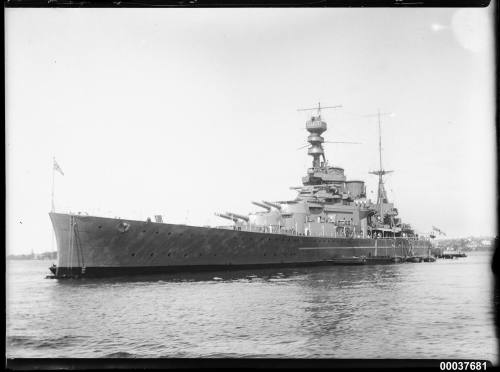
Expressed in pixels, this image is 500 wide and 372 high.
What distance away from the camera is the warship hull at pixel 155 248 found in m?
27.6

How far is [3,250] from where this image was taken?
651 cm

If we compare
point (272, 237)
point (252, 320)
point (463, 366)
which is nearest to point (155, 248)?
point (272, 237)

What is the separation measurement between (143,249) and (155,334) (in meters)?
14.9

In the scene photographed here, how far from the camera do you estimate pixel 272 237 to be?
35.4 metres

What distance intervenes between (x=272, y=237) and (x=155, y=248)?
9.33 metres

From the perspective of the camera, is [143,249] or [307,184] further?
[307,184]

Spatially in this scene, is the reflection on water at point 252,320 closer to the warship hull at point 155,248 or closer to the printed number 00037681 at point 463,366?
the warship hull at point 155,248

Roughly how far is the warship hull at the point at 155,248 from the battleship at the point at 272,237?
53 mm

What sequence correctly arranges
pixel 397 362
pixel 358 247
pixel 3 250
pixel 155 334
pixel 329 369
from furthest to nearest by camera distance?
pixel 358 247, pixel 155 334, pixel 397 362, pixel 329 369, pixel 3 250

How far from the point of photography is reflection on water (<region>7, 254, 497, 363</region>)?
12.4 metres

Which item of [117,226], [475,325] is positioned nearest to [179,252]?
[117,226]

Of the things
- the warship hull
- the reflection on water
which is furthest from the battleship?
the reflection on water

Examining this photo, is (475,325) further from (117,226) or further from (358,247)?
(358,247)

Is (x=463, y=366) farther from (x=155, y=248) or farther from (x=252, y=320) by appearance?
(x=155, y=248)
